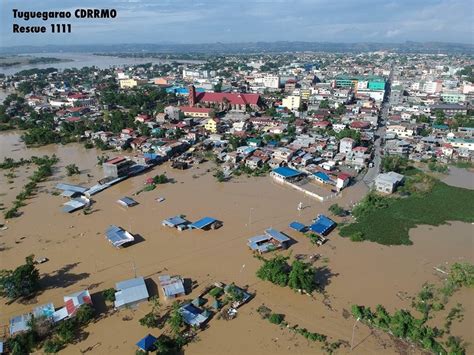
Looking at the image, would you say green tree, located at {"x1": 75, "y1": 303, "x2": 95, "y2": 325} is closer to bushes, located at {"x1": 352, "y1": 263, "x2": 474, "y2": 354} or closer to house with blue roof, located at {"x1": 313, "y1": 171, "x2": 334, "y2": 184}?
bushes, located at {"x1": 352, "y1": 263, "x2": 474, "y2": 354}

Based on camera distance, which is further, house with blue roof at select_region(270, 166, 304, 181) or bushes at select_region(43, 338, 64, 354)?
house with blue roof at select_region(270, 166, 304, 181)

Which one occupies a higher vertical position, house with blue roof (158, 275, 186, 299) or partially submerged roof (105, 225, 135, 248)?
partially submerged roof (105, 225, 135, 248)

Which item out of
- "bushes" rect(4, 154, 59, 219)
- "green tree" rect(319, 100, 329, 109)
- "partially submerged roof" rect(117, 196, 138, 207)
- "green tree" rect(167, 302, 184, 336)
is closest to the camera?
"green tree" rect(167, 302, 184, 336)

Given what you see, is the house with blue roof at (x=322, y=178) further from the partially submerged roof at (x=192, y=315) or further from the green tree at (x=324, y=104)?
the green tree at (x=324, y=104)

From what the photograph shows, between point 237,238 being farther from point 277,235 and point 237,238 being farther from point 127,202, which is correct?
point 127,202

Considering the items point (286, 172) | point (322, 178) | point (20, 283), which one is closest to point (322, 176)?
point (322, 178)

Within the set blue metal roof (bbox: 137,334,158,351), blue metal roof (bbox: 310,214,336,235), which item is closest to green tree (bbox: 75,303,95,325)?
blue metal roof (bbox: 137,334,158,351)

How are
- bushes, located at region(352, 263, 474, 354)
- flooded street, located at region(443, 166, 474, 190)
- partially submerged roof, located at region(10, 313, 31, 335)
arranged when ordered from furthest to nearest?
flooded street, located at region(443, 166, 474, 190) < partially submerged roof, located at region(10, 313, 31, 335) < bushes, located at region(352, 263, 474, 354)
